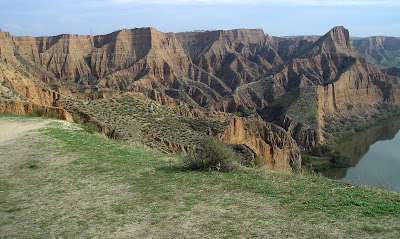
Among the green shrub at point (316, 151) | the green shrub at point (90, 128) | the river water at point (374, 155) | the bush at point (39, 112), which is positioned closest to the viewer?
the green shrub at point (90, 128)

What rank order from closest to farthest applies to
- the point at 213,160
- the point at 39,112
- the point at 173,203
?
the point at 173,203, the point at 213,160, the point at 39,112

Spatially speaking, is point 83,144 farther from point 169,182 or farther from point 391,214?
point 391,214

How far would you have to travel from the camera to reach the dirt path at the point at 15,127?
14086mm

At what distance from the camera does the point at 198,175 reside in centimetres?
938

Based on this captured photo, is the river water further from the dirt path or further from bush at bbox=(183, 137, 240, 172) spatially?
the dirt path

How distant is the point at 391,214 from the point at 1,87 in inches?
999

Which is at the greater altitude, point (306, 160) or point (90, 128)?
point (90, 128)

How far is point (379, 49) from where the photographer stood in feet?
583

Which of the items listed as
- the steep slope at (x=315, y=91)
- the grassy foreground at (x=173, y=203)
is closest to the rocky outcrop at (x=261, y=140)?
the grassy foreground at (x=173, y=203)

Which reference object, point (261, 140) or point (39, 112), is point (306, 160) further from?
point (39, 112)

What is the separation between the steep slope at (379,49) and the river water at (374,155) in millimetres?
102078

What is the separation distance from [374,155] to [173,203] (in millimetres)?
45533

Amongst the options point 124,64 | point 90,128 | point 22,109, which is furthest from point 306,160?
point 124,64

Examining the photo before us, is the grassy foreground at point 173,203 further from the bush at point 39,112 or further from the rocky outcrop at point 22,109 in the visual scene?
the rocky outcrop at point 22,109
